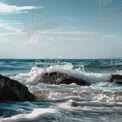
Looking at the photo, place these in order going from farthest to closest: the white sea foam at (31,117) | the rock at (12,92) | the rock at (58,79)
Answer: the rock at (58,79) < the rock at (12,92) < the white sea foam at (31,117)

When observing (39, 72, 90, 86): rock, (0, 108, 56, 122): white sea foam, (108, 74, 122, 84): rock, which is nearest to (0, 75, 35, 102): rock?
(0, 108, 56, 122): white sea foam

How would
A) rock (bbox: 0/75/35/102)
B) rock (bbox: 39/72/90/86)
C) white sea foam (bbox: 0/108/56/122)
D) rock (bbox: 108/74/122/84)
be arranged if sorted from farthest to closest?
rock (bbox: 108/74/122/84) < rock (bbox: 39/72/90/86) < rock (bbox: 0/75/35/102) < white sea foam (bbox: 0/108/56/122)

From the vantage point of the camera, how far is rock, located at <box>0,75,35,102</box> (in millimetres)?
11547

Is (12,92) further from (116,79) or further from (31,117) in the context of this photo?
(116,79)

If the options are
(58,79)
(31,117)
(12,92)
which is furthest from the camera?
(58,79)

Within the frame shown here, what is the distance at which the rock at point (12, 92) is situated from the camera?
11547 millimetres

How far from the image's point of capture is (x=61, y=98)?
41.4 ft

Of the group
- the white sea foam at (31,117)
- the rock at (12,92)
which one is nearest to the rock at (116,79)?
the rock at (12,92)

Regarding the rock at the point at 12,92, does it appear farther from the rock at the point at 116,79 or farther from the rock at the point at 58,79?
the rock at the point at 116,79

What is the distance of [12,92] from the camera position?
11.7 metres

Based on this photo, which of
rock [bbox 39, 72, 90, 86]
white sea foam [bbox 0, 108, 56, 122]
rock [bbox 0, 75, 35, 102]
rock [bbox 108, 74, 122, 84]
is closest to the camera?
white sea foam [bbox 0, 108, 56, 122]

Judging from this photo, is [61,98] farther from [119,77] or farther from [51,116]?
[119,77]

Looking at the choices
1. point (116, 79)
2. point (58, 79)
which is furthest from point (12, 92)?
point (116, 79)

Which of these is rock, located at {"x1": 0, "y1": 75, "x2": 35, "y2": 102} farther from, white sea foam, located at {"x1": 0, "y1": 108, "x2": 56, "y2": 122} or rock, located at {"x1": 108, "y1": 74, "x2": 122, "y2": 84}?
rock, located at {"x1": 108, "y1": 74, "x2": 122, "y2": 84}
